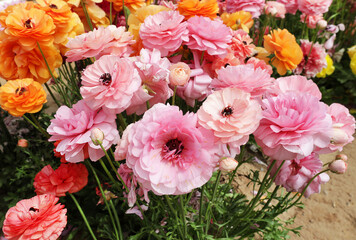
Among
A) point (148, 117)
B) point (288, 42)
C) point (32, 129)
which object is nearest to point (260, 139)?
point (148, 117)

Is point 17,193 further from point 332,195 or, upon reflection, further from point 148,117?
point 332,195

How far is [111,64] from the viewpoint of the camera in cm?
75

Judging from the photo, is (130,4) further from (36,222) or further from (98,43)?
(36,222)

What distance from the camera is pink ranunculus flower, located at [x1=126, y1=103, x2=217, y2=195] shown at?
613mm

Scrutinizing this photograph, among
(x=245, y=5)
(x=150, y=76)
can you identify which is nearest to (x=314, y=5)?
(x=245, y=5)

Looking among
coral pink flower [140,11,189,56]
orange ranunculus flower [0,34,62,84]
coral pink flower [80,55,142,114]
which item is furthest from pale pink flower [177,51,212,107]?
orange ranunculus flower [0,34,62,84]

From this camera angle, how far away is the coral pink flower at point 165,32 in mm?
822

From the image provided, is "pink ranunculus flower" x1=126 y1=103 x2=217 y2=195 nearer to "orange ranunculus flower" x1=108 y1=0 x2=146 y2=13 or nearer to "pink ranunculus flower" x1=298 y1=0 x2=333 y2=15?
"orange ranunculus flower" x1=108 y1=0 x2=146 y2=13

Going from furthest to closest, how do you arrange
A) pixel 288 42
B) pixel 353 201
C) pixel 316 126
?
pixel 353 201, pixel 288 42, pixel 316 126

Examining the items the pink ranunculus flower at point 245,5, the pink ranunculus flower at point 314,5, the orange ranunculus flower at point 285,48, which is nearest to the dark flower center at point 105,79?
the orange ranunculus flower at point 285,48

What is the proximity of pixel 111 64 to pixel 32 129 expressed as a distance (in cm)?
143

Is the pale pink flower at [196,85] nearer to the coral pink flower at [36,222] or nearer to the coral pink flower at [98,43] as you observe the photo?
the coral pink flower at [98,43]

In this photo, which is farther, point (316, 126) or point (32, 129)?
point (32, 129)

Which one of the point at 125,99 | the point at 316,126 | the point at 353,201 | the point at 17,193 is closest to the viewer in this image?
the point at 316,126
